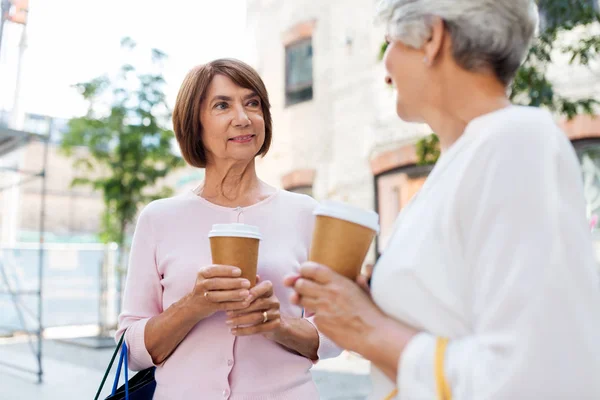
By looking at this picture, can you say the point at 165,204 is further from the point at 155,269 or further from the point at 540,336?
the point at 540,336

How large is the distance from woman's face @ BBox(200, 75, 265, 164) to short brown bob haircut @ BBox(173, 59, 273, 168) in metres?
0.02

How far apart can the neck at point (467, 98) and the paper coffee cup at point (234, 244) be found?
0.53 meters

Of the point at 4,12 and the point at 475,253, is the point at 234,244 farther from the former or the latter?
the point at 4,12

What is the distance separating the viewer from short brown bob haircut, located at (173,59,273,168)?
1837 mm

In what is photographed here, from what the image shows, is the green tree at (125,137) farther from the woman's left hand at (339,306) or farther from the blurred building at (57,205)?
the blurred building at (57,205)

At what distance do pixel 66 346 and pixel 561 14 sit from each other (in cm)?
865

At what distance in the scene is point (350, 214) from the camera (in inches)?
41.3

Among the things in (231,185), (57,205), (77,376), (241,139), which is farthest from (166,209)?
(57,205)

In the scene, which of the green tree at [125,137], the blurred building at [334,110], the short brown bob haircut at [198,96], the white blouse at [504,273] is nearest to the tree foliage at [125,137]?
the green tree at [125,137]

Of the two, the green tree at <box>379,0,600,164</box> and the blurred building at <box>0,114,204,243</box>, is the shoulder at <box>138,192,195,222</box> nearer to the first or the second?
the green tree at <box>379,0,600,164</box>

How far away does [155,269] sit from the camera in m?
1.77

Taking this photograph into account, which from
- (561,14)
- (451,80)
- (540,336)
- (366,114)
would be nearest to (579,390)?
(540,336)

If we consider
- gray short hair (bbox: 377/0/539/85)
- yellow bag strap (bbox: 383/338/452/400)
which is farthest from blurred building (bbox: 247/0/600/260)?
yellow bag strap (bbox: 383/338/452/400)

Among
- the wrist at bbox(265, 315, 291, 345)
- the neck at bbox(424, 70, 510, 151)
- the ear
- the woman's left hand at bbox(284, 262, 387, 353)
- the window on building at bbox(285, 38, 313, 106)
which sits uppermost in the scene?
the window on building at bbox(285, 38, 313, 106)
